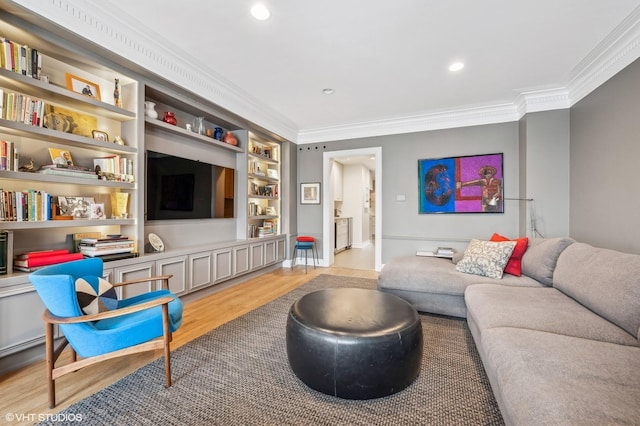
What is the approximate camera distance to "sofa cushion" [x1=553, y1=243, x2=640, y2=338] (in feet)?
4.96

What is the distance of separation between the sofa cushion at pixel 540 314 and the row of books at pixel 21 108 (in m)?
3.55

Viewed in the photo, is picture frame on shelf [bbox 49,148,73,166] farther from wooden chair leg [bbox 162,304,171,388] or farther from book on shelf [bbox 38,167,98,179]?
wooden chair leg [bbox 162,304,171,388]

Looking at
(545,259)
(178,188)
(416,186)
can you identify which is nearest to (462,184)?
(416,186)

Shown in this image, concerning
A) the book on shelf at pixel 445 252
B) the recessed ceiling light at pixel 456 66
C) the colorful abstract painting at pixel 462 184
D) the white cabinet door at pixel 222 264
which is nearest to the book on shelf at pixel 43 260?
the white cabinet door at pixel 222 264

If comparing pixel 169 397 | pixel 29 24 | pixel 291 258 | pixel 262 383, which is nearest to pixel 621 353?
pixel 262 383

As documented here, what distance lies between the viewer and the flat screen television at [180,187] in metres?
3.04

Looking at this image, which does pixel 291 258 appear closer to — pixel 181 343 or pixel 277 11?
pixel 181 343

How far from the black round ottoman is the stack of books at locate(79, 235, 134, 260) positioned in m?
1.85

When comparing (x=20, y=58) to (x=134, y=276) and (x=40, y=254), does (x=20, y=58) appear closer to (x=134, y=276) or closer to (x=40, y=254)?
(x=40, y=254)

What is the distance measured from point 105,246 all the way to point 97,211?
0.35 metres

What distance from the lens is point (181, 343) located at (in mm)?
2271

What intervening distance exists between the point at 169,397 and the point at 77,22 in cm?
284

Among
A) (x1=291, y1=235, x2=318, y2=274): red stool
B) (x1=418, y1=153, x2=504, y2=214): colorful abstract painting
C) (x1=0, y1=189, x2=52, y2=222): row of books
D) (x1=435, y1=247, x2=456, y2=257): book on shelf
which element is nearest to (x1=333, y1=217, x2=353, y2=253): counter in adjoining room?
(x1=291, y1=235, x2=318, y2=274): red stool

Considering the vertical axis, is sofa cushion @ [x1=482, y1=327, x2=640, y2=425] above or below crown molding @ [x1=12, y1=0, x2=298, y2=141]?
below
